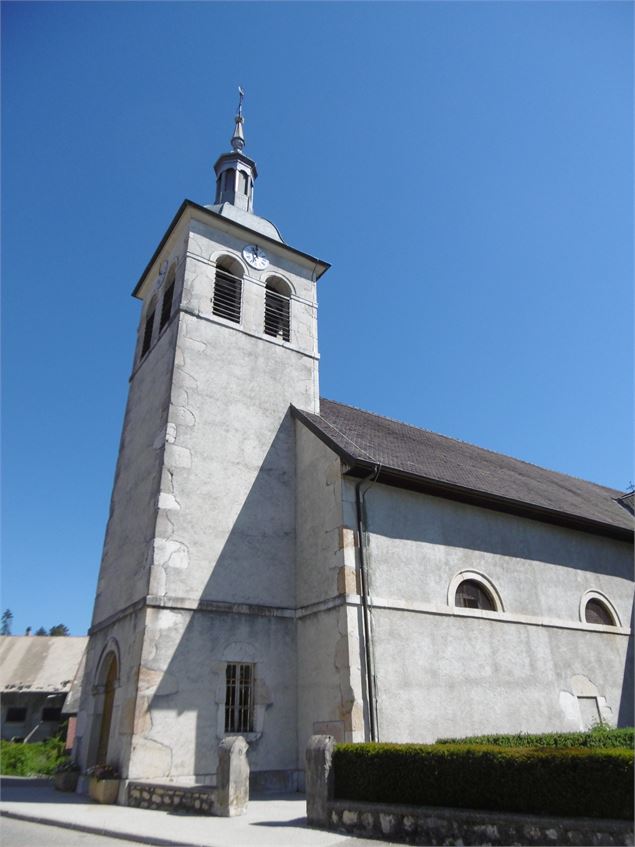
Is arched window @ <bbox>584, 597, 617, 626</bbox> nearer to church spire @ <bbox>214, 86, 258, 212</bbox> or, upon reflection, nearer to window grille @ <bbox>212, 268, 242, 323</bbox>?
window grille @ <bbox>212, 268, 242, 323</bbox>

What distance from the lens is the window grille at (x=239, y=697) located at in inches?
433

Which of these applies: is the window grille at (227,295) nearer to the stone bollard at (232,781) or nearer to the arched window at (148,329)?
the arched window at (148,329)

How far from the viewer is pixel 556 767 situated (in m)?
6.13

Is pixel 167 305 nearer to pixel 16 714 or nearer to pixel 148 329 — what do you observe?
pixel 148 329

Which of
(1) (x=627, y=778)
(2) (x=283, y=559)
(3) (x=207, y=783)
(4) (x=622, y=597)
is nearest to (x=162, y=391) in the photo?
(2) (x=283, y=559)

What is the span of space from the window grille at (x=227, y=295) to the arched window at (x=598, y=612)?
37.8 feet

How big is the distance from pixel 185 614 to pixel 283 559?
255 centimetres

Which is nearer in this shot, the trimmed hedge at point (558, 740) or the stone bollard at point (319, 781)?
the stone bollard at point (319, 781)

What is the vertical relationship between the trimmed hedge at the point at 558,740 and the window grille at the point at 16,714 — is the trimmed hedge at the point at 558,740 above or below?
below

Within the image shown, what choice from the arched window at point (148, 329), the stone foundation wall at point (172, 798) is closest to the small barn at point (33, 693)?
the arched window at point (148, 329)

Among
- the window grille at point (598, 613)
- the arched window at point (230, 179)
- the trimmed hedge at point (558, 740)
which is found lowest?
the trimmed hedge at point (558, 740)

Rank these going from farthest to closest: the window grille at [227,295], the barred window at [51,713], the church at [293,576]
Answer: the barred window at [51,713], the window grille at [227,295], the church at [293,576]

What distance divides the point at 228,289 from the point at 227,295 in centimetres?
23

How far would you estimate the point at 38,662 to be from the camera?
33.0m
